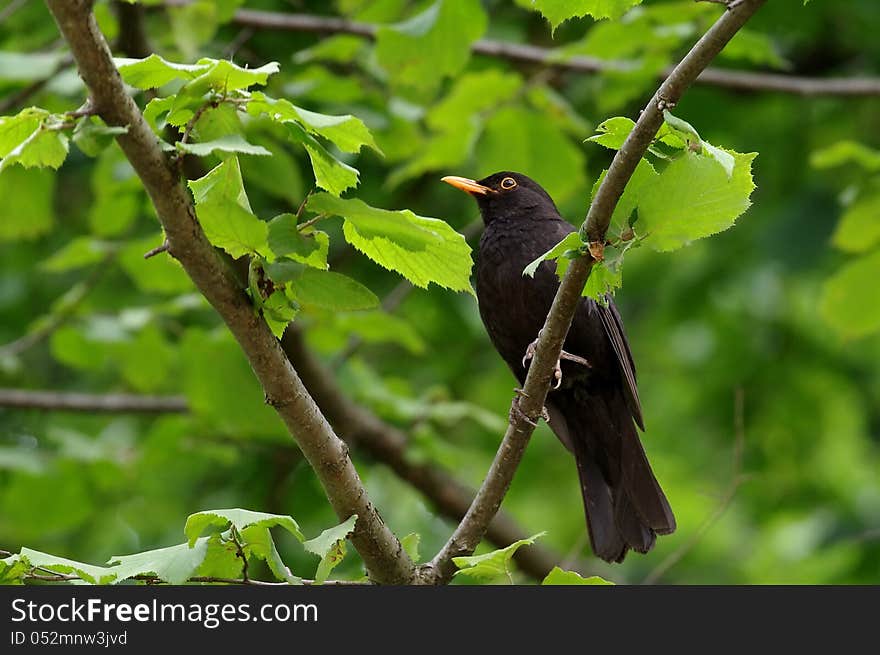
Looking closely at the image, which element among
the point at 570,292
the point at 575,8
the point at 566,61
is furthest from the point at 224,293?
the point at 566,61

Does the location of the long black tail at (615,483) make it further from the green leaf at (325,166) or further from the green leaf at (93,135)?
the green leaf at (93,135)

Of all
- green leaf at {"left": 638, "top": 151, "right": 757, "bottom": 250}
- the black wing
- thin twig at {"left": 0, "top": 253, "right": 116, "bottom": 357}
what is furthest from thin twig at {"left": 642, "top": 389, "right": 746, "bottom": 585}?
thin twig at {"left": 0, "top": 253, "right": 116, "bottom": 357}

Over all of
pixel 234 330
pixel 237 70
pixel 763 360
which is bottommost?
pixel 234 330

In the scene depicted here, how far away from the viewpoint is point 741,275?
7.76m

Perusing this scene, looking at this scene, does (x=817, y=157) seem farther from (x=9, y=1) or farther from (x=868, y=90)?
(x=9, y=1)

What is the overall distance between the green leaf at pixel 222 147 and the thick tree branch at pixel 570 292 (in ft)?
2.26

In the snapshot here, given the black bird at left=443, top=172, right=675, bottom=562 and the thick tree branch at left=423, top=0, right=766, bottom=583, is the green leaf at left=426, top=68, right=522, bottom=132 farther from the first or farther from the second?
the thick tree branch at left=423, top=0, right=766, bottom=583

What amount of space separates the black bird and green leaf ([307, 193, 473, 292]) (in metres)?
1.59

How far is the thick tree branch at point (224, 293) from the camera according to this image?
2064mm

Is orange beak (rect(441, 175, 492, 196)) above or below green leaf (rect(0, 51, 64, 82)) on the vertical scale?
below

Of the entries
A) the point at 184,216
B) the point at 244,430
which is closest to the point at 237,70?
the point at 184,216

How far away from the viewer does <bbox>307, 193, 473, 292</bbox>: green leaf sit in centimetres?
232
